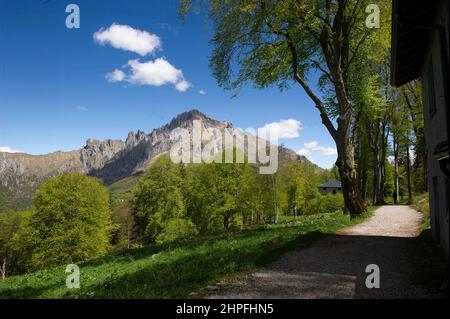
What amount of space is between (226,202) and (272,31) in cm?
2837

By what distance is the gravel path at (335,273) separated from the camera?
8.30 meters

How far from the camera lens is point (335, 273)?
1014 cm

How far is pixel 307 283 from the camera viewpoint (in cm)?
926

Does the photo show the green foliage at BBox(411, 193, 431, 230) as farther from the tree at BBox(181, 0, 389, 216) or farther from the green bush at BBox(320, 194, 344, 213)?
the green bush at BBox(320, 194, 344, 213)

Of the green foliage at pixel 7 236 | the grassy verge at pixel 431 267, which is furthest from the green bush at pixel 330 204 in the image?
the grassy verge at pixel 431 267

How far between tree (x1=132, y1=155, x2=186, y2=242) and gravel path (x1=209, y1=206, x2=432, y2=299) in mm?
36218

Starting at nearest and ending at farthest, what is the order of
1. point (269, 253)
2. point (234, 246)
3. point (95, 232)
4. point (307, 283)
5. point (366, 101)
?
point (307, 283)
point (269, 253)
point (234, 246)
point (366, 101)
point (95, 232)


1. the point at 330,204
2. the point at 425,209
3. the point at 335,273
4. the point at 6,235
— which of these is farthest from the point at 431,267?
the point at 6,235

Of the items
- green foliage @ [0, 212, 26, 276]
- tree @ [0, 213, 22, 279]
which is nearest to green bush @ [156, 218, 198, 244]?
green foliage @ [0, 212, 26, 276]

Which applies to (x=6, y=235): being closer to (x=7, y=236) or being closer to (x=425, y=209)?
(x=7, y=236)

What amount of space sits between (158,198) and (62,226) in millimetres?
13686

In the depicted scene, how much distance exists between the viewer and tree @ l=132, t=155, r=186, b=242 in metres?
49.8
